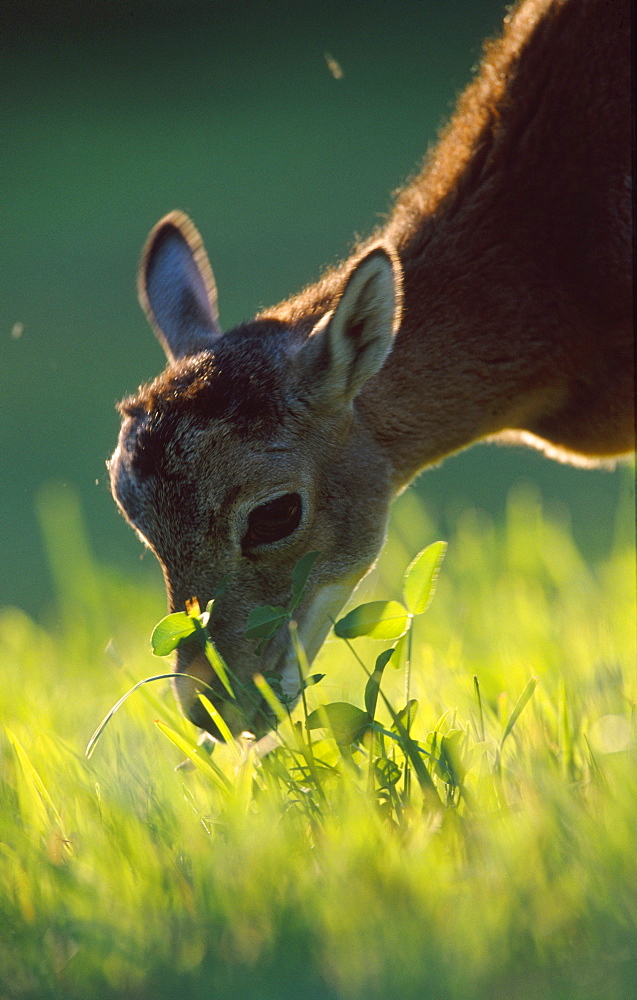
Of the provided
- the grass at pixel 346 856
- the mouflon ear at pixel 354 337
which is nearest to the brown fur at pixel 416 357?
the mouflon ear at pixel 354 337

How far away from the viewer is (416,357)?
12.3 ft

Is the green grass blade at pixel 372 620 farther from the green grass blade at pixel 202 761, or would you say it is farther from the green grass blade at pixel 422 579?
the green grass blade at pixel 202 761

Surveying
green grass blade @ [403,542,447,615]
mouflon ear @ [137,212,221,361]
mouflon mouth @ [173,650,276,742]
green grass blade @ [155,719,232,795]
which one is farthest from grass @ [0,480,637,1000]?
mouflon ear @ [137,212,221,361]

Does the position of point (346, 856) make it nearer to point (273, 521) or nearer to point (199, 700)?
point (199, 700)

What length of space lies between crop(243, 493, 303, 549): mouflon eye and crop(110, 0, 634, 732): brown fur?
0.01 meters

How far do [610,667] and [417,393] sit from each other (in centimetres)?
120

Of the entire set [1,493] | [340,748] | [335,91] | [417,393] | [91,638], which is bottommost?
[340,748]

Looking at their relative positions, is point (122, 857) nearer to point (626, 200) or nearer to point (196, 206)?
point (626, 200)

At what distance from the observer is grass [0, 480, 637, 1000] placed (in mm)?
1869

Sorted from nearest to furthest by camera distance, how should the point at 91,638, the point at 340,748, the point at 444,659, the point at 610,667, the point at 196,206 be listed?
the point at 340,748
the point at 610,667
the point at 444,659
the point at 91,638
the point at 196,206

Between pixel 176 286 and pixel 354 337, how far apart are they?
109cm

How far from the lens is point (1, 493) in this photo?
832 cm

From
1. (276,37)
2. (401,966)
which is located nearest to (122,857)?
(401,966)

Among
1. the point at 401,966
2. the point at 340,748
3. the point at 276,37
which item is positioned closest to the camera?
the point at 401,966
